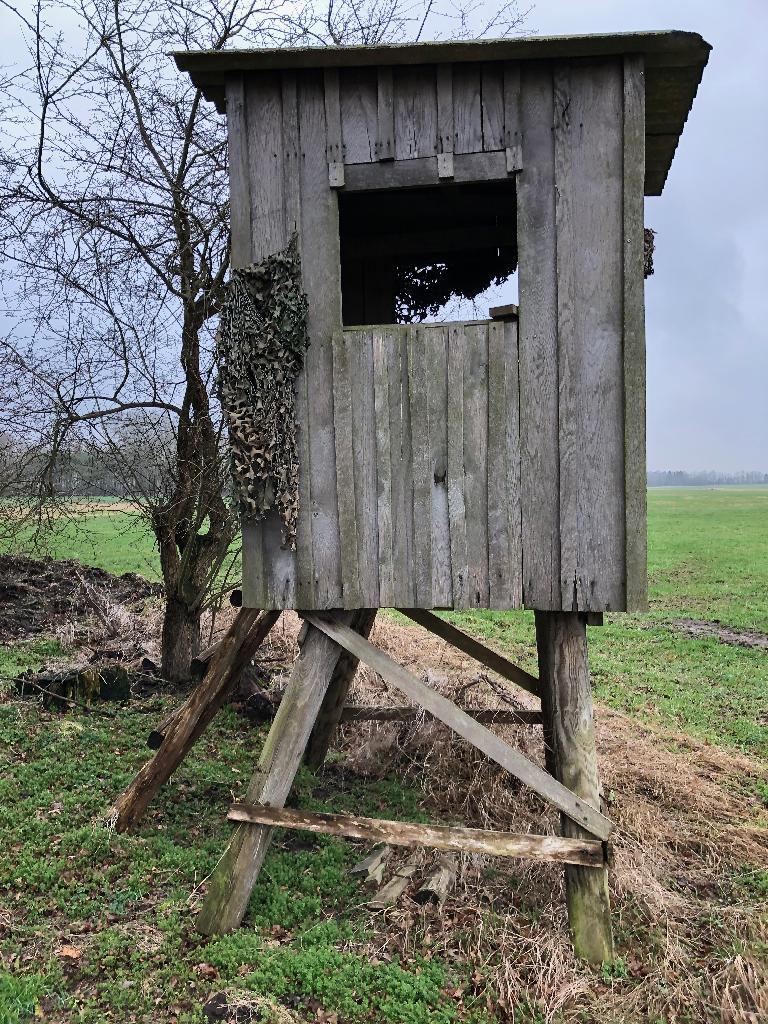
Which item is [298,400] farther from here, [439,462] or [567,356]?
[567,356]

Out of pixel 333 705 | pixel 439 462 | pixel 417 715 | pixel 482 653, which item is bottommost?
pixel 417 715

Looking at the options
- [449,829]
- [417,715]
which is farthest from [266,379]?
[417,715]

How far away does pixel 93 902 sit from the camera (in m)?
4.62

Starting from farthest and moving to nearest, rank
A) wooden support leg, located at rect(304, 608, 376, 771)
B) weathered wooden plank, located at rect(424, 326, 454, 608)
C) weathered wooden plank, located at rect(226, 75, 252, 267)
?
1. wooden support leg, located at rect(304, 608, 376, 771)
2. weathered wooden plank, located at rect(226, 75, 252, 267)
3. weathered wooden plank, located at rect(424, 326, 454, 608)

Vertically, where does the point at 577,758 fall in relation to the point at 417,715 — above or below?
above

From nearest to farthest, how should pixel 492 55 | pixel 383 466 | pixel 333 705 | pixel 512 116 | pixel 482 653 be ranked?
pixel 492 55 → pixel 512 116 → pixel 383 466 → pixel 482 653 → pixel 333 705

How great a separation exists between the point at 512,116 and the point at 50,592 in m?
11.4

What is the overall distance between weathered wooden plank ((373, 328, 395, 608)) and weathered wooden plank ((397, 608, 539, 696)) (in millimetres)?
1665

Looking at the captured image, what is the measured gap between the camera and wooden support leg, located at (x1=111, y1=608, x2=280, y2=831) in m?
5.39

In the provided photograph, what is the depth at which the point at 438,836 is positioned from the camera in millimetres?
4383

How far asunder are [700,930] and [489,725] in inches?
94.3

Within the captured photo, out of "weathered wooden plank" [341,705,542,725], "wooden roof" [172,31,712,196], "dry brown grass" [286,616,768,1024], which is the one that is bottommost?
"dry brown grass" [286,616,768,1024]

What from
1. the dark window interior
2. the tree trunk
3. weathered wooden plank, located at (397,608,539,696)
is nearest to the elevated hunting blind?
the dark window interior

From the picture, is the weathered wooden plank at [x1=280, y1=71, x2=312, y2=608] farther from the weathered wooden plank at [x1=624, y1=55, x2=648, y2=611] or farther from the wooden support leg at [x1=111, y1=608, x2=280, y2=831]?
the weathered wooden plank at [x1=624, y1=55, x2=648, y2=611]
